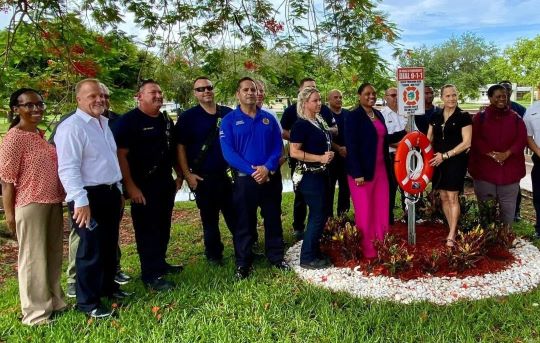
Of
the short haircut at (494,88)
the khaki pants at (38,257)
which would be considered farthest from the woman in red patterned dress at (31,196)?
the short haircut at (494,88)

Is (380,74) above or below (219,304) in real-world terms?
above

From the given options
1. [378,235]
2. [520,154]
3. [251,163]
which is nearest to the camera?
[251,163]

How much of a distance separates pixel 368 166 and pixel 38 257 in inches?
110

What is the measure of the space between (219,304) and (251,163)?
1241 millimetres

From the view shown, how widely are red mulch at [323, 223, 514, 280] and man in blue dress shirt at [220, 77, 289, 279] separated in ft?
2.86

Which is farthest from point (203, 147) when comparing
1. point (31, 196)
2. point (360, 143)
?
point (31, 196)

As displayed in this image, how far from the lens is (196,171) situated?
4434 mm

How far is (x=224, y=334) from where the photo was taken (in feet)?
10.3

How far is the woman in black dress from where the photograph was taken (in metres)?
4.32

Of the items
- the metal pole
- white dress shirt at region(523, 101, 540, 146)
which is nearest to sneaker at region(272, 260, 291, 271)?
the metal pole

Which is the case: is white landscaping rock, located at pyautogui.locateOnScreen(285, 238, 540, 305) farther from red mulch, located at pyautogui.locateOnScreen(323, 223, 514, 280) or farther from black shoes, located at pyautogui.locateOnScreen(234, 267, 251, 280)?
black shoes, located at pyautogui.locateOnScreen(234, 267, 251, 280)

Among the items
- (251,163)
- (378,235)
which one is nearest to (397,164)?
(378,235)

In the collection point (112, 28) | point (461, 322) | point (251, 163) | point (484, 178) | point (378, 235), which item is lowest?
point (461, 322)

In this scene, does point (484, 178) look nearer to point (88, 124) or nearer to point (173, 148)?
point (173, 148)
